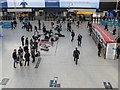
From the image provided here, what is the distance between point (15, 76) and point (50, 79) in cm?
218

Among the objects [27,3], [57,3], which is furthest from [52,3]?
[27,3]

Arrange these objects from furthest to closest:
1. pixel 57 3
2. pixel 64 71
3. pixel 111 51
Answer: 1. pixel 57 3
2. pixel 111 51
3. pixel 64 71

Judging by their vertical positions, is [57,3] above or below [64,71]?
above

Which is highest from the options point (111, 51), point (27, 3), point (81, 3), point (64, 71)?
point (27, 3)

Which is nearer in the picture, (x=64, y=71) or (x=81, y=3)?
(x=64, y=71)

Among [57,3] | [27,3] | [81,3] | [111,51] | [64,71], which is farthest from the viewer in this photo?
[27,3]

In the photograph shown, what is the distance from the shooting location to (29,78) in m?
9.10

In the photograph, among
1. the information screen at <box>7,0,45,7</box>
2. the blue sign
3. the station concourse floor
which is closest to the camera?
the station concourse floor

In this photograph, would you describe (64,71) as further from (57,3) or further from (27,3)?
(27,3)

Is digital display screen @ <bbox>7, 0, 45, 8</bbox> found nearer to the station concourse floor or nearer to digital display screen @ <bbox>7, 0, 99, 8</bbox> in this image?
digital display screen @ <bbox>7, 0, 99, 8</bbox>

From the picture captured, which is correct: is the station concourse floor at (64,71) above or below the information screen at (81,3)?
below

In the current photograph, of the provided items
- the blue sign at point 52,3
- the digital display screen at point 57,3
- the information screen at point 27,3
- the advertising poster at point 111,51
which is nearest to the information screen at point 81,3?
the digital display screen at point 57,3

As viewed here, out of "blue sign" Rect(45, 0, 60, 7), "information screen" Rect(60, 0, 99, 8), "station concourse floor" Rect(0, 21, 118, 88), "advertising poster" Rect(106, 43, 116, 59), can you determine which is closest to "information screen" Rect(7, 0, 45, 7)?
"blue sign" Rect(45, 0, 60, 7)

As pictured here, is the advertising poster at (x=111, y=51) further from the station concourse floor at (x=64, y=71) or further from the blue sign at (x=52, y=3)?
the blue sign at (x=52, y=3)
